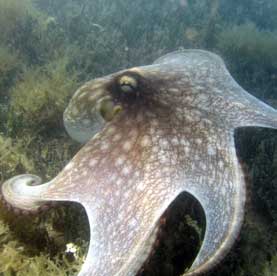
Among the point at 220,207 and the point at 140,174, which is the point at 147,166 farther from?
the point at 220,207

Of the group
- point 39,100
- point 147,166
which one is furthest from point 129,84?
point 39,100

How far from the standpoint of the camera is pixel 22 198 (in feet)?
10.4

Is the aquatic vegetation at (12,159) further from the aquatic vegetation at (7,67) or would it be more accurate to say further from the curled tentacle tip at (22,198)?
the aquatic vegetation at (7,67)

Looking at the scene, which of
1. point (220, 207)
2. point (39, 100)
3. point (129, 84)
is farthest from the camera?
point (39, 100)

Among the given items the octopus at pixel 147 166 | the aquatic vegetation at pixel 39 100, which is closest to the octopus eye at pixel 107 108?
the octopus at pixel 147 166

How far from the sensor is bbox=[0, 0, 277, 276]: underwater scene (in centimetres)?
289

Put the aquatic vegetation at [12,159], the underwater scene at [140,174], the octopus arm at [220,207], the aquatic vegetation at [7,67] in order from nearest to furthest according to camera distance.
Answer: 1. the octopus arm at [220,207]
2. the underwater scene at [140,174]
3. the aquatic vegetation at [12,159]
4. the aquatic vegetation at [7,67]

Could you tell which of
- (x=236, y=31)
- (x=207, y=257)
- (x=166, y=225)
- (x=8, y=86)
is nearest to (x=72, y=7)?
(x=236, y=31)

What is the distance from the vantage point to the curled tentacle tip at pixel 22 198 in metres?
3.16

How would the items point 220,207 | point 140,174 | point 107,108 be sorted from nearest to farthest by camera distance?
point 220,207 → point 140,174 → point 107,108

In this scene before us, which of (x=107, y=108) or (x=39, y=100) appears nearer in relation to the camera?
(x=107, y=108)

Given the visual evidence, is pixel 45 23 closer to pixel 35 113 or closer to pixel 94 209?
pixel 35 113

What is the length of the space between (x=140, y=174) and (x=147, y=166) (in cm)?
10

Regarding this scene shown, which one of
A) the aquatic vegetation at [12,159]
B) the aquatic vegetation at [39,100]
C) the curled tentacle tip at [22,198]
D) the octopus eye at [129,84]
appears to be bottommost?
the aquatic vegetation at [12,159]
